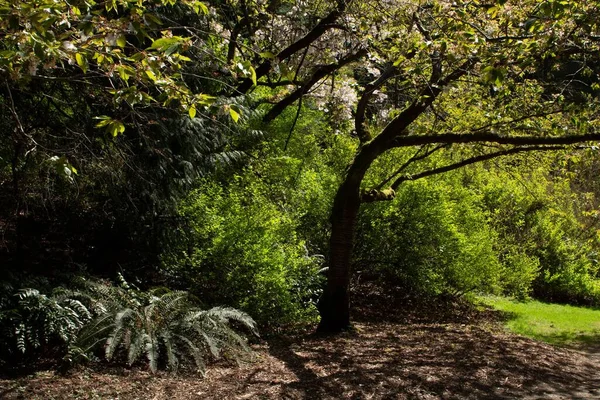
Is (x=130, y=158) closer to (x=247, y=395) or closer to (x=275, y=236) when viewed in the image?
(x=275, y=236)

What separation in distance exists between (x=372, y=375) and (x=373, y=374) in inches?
2.0

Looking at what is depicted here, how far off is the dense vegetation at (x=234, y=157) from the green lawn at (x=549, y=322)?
1.14 metres

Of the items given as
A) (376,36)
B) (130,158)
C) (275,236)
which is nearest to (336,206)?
(275,236)

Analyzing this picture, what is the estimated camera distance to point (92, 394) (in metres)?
5.12

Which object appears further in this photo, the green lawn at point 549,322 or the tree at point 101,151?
the green lawn at point 549,322

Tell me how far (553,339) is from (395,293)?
11.4 ft

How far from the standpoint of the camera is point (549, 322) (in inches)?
495

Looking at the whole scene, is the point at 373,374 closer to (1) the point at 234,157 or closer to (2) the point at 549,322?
(1) the point at 234,157

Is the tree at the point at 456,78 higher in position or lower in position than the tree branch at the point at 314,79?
lower

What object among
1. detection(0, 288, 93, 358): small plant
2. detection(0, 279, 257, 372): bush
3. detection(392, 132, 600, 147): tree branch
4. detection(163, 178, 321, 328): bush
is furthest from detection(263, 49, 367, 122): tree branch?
detection(0, 288, 93, 358): small plant

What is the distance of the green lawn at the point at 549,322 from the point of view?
10.9 m

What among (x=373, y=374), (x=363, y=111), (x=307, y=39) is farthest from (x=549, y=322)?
(x=307, y=39)

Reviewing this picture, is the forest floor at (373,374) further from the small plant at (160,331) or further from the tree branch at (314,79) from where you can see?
the tree branch at (314,79)

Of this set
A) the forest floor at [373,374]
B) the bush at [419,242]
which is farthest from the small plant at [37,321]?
the bush at [419,242]
